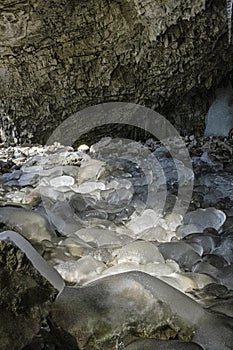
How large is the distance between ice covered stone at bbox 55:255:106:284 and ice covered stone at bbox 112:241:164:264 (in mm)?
61

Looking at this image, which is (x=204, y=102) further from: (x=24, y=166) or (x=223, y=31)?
(x=24, y=166)

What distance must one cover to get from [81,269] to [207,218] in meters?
0.57

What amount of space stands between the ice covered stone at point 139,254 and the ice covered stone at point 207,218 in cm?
33

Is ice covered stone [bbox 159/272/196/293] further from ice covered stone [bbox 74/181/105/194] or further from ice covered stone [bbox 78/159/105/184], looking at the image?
ice covered stone [bbox 78/159/105/184]

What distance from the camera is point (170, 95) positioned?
12.7 ft

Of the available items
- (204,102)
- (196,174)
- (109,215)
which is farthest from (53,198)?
(204,102)

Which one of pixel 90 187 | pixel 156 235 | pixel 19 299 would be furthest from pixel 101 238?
pixel 90 187

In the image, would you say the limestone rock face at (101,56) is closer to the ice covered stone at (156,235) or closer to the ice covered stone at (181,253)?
the ice covered stone at (156,235)

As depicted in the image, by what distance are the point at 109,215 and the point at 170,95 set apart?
8.55ft

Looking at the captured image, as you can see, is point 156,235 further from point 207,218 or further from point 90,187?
point 90,187

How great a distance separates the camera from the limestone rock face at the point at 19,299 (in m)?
0.60

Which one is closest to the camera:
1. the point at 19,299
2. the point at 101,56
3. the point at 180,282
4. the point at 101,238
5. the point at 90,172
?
the point at 19,299

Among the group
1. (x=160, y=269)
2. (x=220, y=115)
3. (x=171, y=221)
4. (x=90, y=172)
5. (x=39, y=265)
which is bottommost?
(x=220, y=115)

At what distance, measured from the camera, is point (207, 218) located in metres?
1.35
